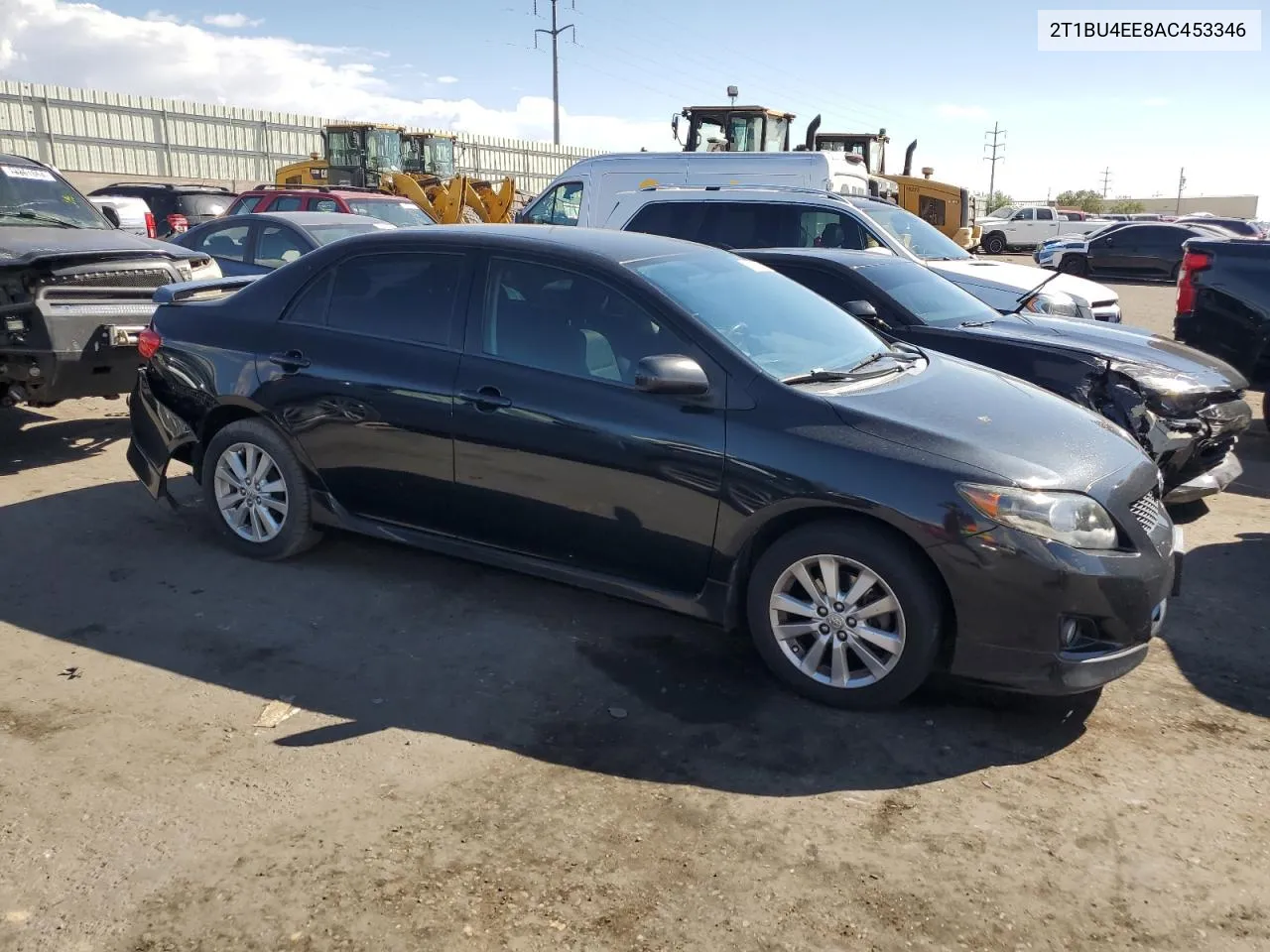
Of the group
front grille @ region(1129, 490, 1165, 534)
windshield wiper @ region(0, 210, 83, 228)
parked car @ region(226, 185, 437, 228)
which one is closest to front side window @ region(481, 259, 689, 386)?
front grille @ region(1129, 490, 1165, 534)

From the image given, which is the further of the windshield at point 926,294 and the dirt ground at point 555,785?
the windshield at point 926,294

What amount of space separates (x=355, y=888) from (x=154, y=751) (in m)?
1.12

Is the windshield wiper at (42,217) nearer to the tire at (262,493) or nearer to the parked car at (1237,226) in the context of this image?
the tire at (262,493)

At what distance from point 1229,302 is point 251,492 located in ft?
26.1

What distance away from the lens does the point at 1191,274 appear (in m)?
9.01

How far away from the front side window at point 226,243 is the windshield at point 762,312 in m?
6.74

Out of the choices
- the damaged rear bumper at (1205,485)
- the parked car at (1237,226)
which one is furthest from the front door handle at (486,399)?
the parked car at (1237,226)

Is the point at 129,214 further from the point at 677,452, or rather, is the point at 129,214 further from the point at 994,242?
the point at 994,242

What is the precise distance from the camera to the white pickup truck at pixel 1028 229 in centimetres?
3925

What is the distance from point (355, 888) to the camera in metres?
2.86

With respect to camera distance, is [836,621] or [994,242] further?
[994,242]

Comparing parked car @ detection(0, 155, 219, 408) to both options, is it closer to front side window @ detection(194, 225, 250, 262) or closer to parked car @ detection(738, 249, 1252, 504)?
front side window @ detection(194, 225, 250, 262)

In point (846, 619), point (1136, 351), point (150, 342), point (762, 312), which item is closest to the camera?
point (846, 619)

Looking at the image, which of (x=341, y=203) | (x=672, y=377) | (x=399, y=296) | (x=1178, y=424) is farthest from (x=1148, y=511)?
Answer: (x=341, y=203)
